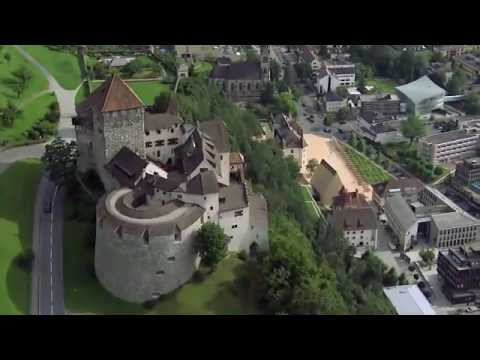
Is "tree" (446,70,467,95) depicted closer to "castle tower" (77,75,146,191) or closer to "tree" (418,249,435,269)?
"tree" (418,249,435,269)

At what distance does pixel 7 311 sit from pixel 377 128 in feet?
114

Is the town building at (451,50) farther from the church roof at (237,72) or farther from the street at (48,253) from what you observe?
the street at (48,253)

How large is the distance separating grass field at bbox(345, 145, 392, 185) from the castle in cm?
1758

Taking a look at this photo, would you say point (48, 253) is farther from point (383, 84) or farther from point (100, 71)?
point (383, 84)

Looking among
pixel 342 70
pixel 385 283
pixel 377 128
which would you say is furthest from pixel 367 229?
pixel 342 70

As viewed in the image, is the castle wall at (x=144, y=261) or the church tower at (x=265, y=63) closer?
the castle wall at (x=144, y=261)

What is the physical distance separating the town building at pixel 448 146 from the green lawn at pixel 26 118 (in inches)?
1003

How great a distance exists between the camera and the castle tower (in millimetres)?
27031

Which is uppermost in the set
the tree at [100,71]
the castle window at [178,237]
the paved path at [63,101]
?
the tree at [100,71]

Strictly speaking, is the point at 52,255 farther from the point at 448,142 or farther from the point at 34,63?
the point at 448,142

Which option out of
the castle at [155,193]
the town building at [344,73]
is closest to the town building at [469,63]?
the town building at [344,73]

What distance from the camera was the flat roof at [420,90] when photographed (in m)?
56.6

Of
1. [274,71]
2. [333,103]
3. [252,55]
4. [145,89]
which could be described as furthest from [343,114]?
[145,89]

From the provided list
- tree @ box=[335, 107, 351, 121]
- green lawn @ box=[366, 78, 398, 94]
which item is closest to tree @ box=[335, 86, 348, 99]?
tree @ box=[335, 107, 351, 121]
